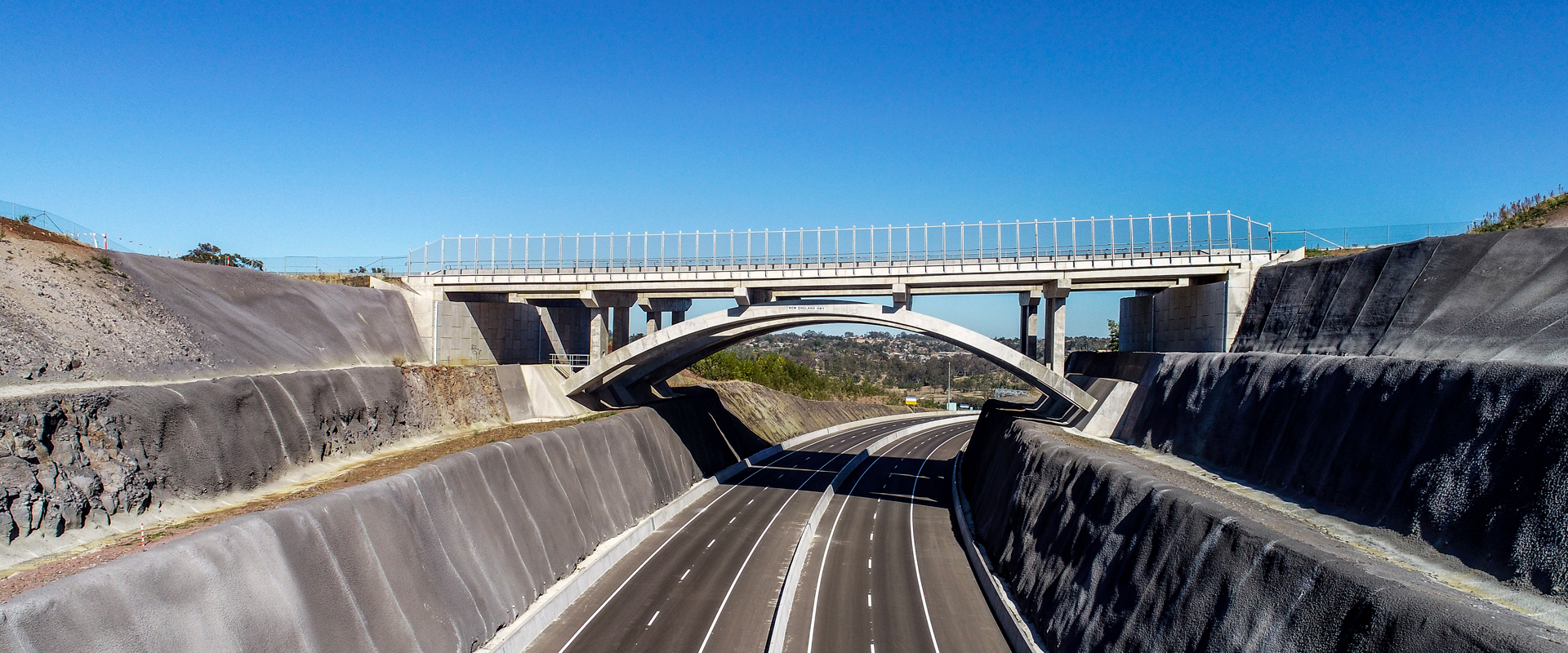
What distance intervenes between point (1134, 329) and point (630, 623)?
34521 millimetres

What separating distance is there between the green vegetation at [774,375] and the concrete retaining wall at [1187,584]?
7043 centimetres

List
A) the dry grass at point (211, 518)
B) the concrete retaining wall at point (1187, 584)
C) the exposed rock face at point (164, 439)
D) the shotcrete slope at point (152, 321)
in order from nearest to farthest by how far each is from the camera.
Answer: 1. the concrete retaining wall at point (1187, 584)
2. the dry grass at point (211, 518)
3. the exposed rock face at point (164, 439)
4. the shotcrete slope at point (152, 321)

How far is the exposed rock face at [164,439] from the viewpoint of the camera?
18.5m

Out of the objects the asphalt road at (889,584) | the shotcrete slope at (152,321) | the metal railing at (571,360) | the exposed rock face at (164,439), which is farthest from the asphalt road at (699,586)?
the shotcrete slope at (152,321)

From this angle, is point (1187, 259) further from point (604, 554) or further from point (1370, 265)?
point (604, 554)

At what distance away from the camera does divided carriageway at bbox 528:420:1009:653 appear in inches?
906

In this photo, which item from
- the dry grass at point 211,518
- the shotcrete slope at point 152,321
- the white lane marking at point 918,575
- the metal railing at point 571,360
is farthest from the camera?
the metal railing at point 571,360

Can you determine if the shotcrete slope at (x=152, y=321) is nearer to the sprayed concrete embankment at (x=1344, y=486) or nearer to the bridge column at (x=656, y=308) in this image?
the bridge column at (x=656, y=308)

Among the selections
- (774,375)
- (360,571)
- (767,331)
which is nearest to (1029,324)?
(767,331)

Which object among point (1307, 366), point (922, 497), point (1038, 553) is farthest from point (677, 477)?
point (1307, 366)

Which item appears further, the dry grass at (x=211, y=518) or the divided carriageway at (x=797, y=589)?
the divided carriageway at (x=797, y=589)

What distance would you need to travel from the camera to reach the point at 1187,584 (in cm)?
1555

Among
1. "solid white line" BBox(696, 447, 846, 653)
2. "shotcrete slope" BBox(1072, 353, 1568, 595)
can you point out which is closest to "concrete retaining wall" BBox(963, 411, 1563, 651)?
"shotcrete slope" BBox(1072, 353, 1568, 595)

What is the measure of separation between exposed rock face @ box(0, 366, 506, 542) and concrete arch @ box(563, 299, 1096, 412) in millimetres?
14714
